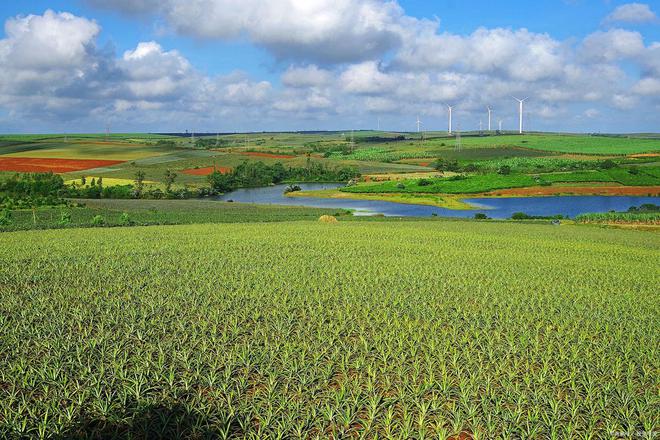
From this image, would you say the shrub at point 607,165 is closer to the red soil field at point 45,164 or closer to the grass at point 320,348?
the grass at point 320,348

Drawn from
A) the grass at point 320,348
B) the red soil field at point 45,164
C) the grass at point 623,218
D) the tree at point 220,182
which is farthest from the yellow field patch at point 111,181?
the grass at point 320,348

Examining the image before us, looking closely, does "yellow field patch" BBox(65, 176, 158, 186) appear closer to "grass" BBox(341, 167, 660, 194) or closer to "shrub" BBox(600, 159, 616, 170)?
"grass" BBox(341, 167, 660, 194)

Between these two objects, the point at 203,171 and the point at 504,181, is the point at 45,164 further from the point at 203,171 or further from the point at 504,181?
the point at 504,181

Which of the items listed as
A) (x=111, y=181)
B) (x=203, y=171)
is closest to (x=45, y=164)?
(x=111, y=181)

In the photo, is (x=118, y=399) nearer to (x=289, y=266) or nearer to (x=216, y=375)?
(x=216, y=375)

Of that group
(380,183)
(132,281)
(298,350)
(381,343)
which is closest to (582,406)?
(381,343)

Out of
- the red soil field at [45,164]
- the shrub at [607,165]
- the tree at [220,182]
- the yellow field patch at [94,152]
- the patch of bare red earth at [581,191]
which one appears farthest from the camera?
the yellow field patch at [94,152]
